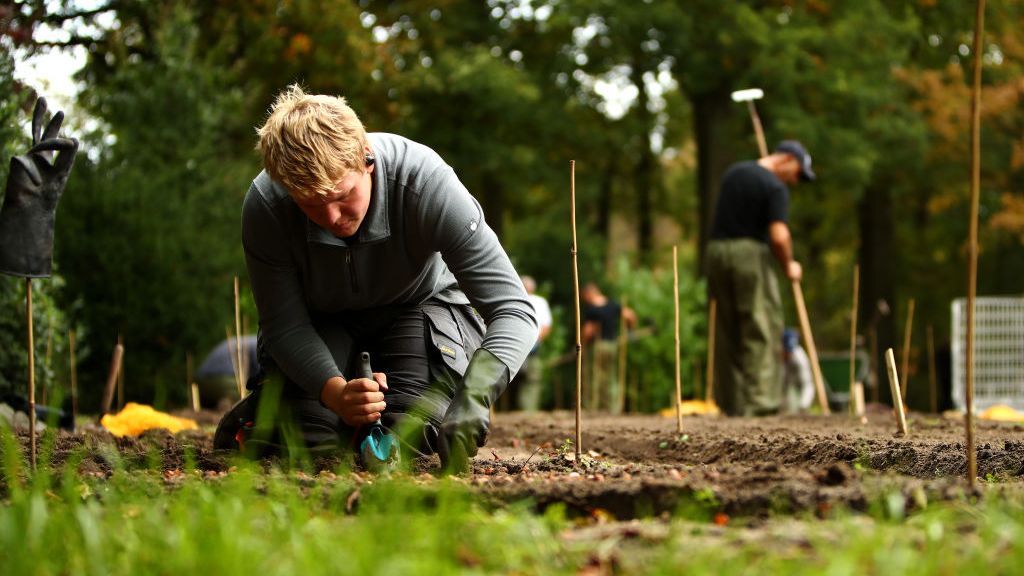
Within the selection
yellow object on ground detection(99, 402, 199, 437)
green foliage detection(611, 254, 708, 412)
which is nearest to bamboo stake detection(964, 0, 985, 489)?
yellow object on ground detection(99, 402, 199, 437)

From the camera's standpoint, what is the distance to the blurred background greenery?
941 cm

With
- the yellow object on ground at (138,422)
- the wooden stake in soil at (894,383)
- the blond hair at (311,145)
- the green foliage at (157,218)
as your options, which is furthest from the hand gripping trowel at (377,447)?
the green foliage at (157,218)

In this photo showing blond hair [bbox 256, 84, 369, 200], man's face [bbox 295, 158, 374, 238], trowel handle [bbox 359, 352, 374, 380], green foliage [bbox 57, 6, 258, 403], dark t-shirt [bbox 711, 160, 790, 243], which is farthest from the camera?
green foliage [bbox 57, 6, 258, 403]

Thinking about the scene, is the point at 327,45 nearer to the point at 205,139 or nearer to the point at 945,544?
the point at 205,139

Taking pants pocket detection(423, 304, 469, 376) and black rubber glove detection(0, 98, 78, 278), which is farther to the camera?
pants pocket detection(423, 304, 469, 376)

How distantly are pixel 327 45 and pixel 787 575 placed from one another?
11250 millimetres

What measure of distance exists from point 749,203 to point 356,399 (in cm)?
450

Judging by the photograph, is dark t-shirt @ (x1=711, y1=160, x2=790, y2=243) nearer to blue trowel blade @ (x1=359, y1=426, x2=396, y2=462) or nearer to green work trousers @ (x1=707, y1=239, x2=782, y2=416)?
green work trousers @ (x1=707, y1=239, x2=782, y2=416)

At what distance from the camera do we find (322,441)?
3650 millimetres

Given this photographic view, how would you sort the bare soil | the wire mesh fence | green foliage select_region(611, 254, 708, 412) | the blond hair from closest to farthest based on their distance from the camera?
the bare soil, the blond hair, the wire mesh fence, green foliage select_region(611, 254, 708, 412)

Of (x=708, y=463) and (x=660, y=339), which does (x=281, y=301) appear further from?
(x=660, y=339)

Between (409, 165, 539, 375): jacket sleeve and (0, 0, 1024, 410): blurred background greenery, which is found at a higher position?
(0, 0, 1024, 410): blurred background greenery

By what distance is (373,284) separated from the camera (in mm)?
3572

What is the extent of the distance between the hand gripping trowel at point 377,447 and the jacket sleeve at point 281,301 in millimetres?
151
